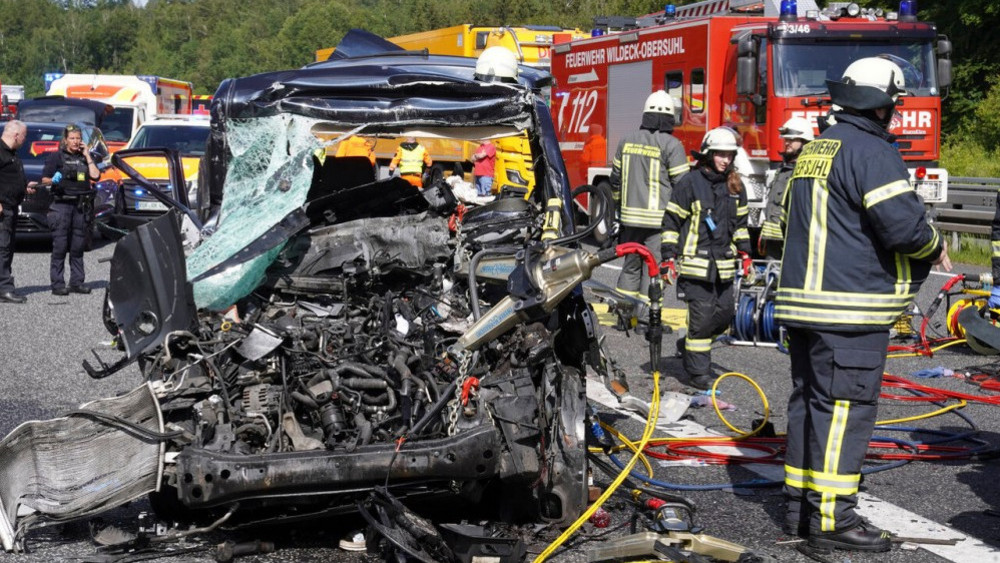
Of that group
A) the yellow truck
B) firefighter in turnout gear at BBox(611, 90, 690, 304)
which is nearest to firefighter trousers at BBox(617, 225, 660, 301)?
firefighter in turnout gear at BBox(611, 90, 690, 304)

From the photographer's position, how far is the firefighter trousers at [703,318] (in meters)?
8.30

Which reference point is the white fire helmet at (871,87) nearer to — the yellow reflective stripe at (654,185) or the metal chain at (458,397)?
the metal chain at (458,397)

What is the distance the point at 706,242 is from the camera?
331 inches

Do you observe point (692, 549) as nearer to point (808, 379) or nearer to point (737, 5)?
point (808, 379)

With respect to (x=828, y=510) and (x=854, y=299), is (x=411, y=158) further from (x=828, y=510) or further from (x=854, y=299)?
(x=828, y=510)

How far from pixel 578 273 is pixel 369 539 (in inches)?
55.8

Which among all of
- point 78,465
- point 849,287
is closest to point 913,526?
point 849,287

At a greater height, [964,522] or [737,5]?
[737,5]

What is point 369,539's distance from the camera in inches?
192

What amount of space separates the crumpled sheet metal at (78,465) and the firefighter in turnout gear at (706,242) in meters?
4.43

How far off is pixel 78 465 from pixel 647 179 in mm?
6635

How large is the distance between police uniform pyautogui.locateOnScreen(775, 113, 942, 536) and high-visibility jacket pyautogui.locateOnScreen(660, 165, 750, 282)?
3262mm

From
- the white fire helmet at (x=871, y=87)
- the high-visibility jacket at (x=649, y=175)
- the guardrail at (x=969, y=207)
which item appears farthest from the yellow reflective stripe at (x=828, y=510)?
the guardrail at (x=969, y=207)

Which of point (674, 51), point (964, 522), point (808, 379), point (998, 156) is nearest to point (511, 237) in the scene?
point (808, 379)
